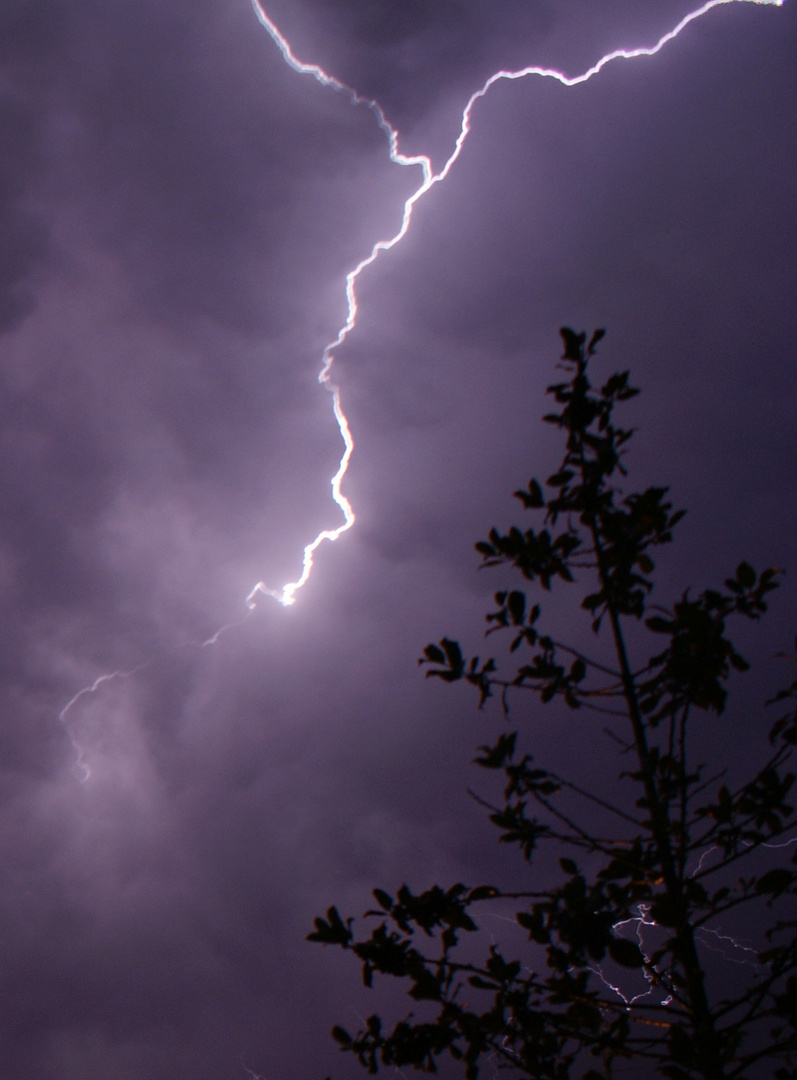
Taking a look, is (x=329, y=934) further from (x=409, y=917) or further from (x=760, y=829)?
(x=760, y=829)

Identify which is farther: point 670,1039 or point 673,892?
point 673,892

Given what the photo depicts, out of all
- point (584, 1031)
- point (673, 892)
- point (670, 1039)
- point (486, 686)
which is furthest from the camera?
point (486, 686)

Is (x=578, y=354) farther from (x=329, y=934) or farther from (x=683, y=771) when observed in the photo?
(x=329, y=934)

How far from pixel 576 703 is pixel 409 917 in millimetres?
1095

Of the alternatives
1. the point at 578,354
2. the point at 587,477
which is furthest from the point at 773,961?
the point at 578,354

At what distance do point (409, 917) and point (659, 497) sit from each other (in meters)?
1.96

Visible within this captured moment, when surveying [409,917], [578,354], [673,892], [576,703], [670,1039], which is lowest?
[670,1039]

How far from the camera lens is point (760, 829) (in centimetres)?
258

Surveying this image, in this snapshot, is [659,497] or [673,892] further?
[659,497]

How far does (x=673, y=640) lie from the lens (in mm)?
2537

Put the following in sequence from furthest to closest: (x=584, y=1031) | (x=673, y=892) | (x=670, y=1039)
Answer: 1. (x=584, y=1031)
2. (x=673, y=892)
3. (x=670, y=1039)

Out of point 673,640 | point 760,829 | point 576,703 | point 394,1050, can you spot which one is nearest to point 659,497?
point 673,640

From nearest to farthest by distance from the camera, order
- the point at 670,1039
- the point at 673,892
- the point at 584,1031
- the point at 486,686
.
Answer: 1. the point at 670,1039
2. the point at 673,892
3. the point at 584,1031
4. the point at 486,686

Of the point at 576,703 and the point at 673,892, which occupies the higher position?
the point at 576,703
